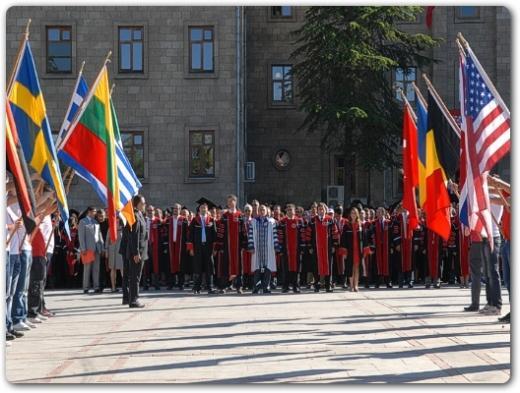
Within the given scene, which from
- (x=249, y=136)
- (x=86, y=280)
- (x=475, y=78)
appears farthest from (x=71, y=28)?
(x=475, y=78)

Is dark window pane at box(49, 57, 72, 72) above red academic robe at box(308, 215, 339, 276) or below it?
above

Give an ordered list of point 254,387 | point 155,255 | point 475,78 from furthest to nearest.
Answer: point 155,255 < point 475,78 < point 254,387

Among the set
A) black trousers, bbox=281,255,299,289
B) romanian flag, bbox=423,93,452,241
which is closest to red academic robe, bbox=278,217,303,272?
black trousers, bbox=281,255,299,289

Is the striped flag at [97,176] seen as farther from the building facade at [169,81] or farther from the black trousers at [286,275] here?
the building facade at [169,81]

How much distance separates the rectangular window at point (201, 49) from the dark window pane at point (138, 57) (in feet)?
5.04

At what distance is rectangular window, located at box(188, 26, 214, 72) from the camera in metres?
31.5

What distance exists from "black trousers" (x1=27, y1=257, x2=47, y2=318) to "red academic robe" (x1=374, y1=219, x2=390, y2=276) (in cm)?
943

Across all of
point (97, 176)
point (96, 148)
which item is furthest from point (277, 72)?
point (97, 176)

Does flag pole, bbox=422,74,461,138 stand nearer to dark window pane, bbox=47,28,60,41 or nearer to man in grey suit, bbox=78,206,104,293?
man in grey suit, bbox=78,206,104,293

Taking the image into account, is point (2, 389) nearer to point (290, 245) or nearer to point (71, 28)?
point (290, 245)

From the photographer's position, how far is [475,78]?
40.1ft

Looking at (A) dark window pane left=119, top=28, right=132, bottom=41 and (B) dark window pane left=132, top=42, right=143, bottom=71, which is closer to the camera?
(A) dark window pane left=119, top=28, right=132, bottom=41

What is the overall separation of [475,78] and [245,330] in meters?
4.20

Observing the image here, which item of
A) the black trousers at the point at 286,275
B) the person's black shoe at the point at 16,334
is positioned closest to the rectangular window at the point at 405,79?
the black trousers at the point at 286,275
